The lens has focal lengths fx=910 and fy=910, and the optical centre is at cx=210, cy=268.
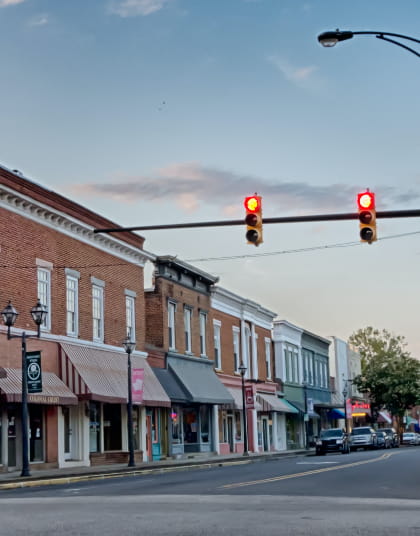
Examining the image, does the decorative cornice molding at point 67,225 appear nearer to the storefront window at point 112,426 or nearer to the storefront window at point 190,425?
the storefront window at point 112,426

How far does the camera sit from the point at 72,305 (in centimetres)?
3462

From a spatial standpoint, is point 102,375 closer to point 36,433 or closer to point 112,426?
point 112,426

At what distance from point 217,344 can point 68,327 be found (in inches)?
744

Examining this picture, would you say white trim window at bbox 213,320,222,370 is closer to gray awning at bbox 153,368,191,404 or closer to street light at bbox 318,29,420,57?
gray awning at bbox 153,368,191,404

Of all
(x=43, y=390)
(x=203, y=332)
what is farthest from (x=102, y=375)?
(x=203, y=332)

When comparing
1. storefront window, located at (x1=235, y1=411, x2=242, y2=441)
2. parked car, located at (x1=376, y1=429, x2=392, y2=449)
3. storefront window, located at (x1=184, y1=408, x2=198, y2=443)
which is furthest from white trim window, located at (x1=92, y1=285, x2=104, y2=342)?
parked car, located at (x1=376, y1=429, x2=392, y2=449)

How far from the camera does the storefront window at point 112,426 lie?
36719 mm

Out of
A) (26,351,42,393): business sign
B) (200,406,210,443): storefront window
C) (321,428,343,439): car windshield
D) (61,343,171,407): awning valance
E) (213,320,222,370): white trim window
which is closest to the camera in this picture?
(26,351,42,393): business sign

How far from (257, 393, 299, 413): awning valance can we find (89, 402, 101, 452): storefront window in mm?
22385

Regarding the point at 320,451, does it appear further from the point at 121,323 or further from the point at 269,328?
the point at 121,323

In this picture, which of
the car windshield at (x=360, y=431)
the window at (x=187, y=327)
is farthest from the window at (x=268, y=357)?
the window at (x=187, y=327)

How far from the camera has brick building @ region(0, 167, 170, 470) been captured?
99.1 feet

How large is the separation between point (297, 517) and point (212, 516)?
1266mm

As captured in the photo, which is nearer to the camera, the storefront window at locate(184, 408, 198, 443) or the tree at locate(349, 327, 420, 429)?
the storefront window at locate(184, 408, 198, 443)
